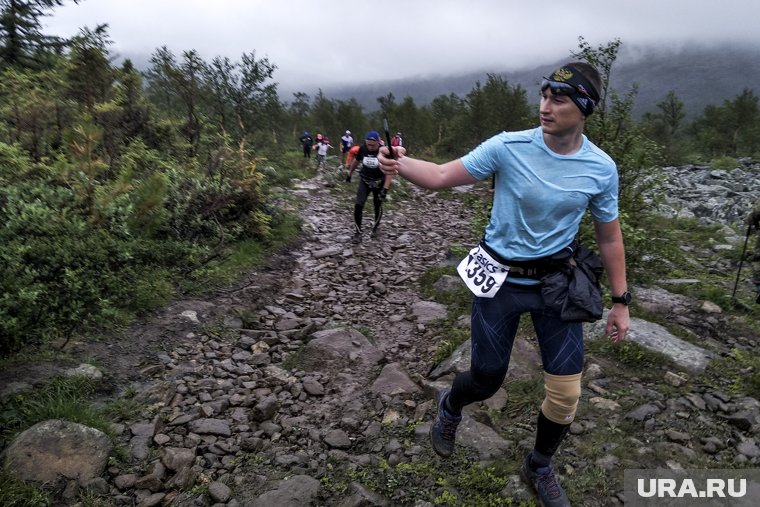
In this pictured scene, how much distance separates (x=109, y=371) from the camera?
14.3ft

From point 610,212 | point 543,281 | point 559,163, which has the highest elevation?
point 559,163

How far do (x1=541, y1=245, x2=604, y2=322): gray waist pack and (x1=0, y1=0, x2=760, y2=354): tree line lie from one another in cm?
151

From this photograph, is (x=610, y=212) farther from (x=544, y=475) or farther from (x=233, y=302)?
(x=233, y=302)

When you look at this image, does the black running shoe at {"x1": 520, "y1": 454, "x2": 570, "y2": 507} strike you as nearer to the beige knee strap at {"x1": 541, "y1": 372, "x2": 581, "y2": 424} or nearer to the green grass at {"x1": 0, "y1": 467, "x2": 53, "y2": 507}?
the beige knee strap at {"x1": 541, "y1": 372, "x2": 581, "y2": 424}

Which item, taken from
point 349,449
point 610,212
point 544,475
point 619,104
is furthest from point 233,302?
point 619,104

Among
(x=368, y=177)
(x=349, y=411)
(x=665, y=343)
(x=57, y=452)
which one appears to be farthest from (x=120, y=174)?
(x=665, y=343)

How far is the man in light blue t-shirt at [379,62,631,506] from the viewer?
8.92ft

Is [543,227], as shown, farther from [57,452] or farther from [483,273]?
[57,452]

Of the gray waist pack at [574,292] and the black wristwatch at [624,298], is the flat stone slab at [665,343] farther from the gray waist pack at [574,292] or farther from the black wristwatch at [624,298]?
the gray waist pack at [574,292]

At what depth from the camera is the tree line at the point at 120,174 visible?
507 cm

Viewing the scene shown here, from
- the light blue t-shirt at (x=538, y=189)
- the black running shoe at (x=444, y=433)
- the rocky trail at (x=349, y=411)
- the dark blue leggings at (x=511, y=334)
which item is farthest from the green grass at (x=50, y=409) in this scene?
the light blue t-shirt at (x=538, y=189)

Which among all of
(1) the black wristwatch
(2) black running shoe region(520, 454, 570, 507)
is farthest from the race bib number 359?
(2) black running shoe region(520, 454, 570, 507)

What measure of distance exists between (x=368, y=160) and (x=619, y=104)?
4.94 meters

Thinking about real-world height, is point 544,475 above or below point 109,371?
below
